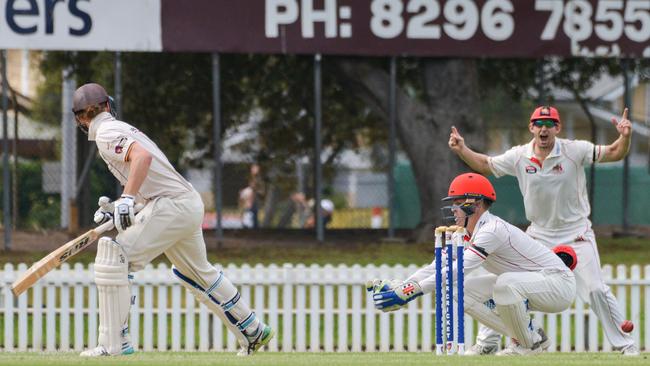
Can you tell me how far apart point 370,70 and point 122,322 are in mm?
10555

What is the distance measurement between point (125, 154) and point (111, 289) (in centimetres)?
89

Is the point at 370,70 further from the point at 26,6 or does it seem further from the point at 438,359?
the point at 438,359

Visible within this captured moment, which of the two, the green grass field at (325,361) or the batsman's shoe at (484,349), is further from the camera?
the batsman's shoe at (484,349)

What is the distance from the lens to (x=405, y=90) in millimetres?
20516

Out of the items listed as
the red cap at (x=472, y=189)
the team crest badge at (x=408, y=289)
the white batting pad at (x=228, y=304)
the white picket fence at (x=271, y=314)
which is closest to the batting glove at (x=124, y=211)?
the white batting pad at (x=228, y=304)

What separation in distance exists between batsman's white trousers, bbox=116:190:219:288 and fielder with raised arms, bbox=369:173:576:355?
1539 millimetres

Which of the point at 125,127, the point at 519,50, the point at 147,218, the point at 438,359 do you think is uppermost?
the point at 519,50

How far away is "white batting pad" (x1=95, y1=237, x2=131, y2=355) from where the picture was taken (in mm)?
9242

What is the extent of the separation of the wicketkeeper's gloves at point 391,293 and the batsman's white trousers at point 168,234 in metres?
1.32

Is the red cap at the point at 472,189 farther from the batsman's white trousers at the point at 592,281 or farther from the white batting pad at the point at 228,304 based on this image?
the white batting pad at the point at 228,304

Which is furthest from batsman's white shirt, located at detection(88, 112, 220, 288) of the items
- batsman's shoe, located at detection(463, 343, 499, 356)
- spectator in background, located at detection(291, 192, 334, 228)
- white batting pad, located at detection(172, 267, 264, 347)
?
spectator in background, located at detection(291, 192, 334, 228)

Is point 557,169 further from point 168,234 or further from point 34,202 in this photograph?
point 34,202

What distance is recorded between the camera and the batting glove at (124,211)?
905cm

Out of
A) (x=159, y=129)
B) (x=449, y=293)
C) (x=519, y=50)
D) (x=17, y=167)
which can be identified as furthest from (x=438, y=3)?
(x=449, y=293)
